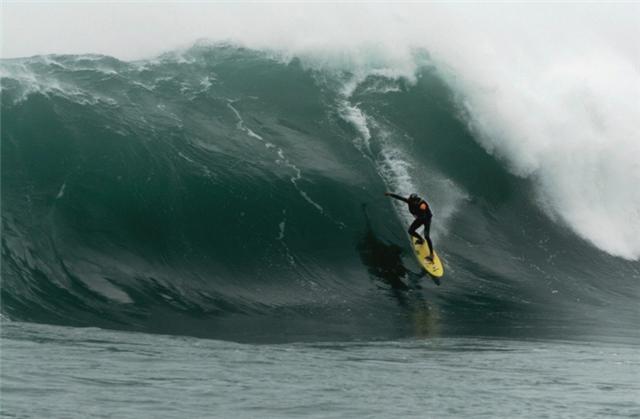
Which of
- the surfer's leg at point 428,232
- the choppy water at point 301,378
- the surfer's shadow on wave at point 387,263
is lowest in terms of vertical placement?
the choppy water at point 301,378

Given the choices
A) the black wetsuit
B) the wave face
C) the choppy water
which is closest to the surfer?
the black wetsuit

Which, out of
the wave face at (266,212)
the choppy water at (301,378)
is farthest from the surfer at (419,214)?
the choppy water at (301,378)

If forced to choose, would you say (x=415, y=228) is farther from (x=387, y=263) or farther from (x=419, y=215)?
(x=387, y=263)

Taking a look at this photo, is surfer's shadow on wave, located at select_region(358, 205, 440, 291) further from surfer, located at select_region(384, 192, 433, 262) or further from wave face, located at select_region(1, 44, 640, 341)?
surfer, located at select_region(384, 192, 433, 262)

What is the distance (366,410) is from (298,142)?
9614 mm

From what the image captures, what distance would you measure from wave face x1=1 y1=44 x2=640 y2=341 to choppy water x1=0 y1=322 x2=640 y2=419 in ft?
3.46

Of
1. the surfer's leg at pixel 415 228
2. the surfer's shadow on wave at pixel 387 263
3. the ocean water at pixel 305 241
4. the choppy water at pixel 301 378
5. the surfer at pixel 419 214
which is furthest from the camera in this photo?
the surfer's leg at pixel 415 228

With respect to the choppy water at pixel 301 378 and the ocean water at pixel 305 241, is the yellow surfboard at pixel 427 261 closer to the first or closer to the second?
the ocean water at pixel 305 241

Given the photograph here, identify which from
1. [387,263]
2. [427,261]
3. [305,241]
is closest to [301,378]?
[305,241]

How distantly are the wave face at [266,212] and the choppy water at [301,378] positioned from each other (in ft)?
3.46

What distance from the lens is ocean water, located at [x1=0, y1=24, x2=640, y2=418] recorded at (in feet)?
32.8

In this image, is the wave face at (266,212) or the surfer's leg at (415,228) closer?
the wave face at (266,212)

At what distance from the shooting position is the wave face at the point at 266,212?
45.0ft

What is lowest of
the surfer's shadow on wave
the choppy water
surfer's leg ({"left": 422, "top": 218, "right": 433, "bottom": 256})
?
the choppy water
